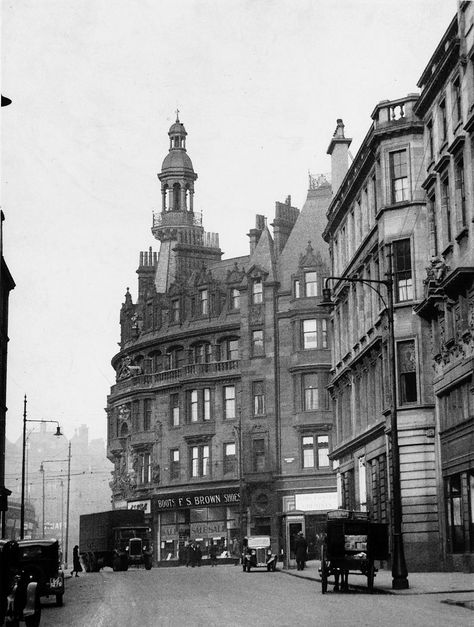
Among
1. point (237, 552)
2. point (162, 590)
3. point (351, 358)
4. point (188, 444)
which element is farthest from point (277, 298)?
point (162, 590)

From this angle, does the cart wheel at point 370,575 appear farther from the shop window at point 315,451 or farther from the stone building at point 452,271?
the shop window at point 315,451

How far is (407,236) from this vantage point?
4528cm

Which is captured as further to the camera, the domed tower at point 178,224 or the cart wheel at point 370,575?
the domed tower at point 178,224

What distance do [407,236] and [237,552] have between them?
122ft

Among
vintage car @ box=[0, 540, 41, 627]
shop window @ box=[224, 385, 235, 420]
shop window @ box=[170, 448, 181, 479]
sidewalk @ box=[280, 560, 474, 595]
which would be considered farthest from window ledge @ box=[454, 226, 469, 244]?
shop window @ box=[170, 448, 181, 479]

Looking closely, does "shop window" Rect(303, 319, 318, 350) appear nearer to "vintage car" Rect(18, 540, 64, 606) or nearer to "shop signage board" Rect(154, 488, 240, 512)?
"shop signage board" Rect(154, 488, 240, 512)

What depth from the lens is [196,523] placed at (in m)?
80.8

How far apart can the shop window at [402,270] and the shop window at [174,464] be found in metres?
40.4

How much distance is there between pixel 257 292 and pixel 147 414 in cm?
1338

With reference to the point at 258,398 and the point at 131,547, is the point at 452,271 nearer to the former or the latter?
the point at 131,547

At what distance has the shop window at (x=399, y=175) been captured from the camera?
46.0 metres

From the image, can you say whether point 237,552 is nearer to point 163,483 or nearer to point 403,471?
point 163,483

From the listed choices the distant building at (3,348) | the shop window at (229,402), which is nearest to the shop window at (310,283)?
the shop window at (229,402)

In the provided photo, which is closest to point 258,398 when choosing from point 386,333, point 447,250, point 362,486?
point 362,486
